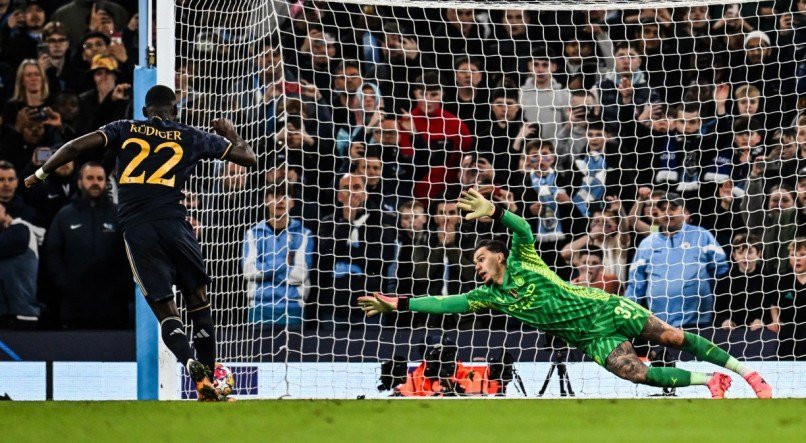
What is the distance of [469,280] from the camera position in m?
9.72

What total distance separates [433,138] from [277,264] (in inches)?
68.5

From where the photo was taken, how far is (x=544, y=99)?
33.7ft

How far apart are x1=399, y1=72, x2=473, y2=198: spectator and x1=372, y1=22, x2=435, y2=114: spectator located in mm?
201

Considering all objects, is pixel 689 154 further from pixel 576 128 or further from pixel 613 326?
pixel 613 326

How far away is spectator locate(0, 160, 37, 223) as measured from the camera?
9.73 m

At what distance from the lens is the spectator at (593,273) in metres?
9.64

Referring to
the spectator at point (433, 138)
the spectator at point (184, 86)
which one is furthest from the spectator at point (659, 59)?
the spectator at point (184, 86)

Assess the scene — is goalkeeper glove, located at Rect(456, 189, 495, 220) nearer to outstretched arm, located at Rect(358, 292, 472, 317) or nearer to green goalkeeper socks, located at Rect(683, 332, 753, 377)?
outstretched arm, located at Rect(358, 292, 472, 317)

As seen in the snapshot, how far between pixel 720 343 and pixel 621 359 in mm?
1891

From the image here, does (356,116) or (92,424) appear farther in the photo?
(356,116)

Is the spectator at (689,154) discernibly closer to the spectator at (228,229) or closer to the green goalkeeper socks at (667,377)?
the green goalkeeper socks at (667,377)

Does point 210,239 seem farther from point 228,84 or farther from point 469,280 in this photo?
point 469,280

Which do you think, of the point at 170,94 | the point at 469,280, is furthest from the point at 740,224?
the point at 170,94

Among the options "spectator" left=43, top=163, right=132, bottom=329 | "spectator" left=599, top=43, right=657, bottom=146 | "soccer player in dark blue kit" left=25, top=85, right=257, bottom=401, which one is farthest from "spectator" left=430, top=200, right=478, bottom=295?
"soccer player in dark blue kit" left=25, top=85, right=257, bottom=401
